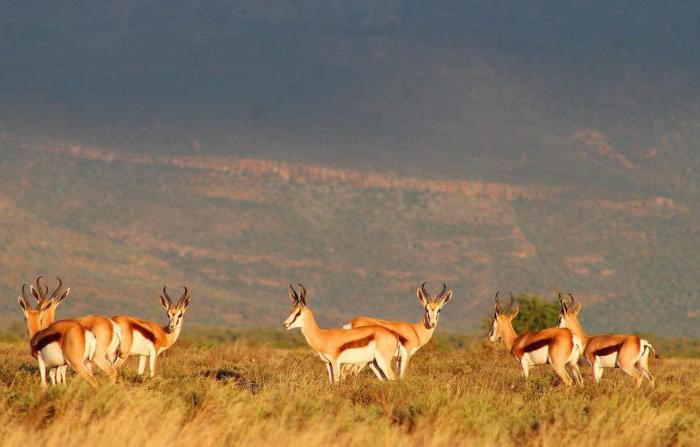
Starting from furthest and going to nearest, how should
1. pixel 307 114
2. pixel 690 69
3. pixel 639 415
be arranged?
pixel 690 69
pixel 307 114
pixel 639 415

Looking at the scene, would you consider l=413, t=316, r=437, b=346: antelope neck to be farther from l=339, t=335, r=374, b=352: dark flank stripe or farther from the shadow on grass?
the shadow on grass

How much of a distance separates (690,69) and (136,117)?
237 feet

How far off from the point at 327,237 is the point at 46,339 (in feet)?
390

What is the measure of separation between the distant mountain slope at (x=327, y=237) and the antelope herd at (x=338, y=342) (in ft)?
262

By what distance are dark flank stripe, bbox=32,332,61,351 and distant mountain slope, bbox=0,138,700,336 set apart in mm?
84377

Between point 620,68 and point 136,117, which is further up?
point 620,68

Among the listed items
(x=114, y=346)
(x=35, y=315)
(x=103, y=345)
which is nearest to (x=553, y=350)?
(x=114, y=346)

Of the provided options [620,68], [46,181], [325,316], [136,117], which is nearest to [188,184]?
[46,181]

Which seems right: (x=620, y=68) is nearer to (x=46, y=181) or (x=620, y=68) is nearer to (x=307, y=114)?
(x=307, y=114)

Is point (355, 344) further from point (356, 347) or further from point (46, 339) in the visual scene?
point (46, 339)

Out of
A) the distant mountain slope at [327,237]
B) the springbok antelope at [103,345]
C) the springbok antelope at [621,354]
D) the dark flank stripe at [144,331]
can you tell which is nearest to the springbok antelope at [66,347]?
the springbok antelope at [103,345]

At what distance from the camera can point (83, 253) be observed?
120 metres

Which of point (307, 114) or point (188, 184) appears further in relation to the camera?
point (307, 114)

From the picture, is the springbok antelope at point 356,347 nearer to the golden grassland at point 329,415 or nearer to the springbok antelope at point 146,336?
the golden grassland at point 329,415
